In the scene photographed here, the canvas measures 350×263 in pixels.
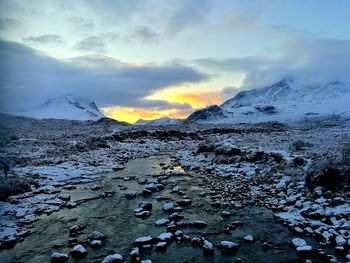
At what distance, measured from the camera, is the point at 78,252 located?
1370cm

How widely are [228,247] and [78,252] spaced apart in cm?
599

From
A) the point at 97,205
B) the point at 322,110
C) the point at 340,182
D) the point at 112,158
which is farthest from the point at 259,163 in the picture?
the point at 322,110

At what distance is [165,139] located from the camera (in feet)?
234

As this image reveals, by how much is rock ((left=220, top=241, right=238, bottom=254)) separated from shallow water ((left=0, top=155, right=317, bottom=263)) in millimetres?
272

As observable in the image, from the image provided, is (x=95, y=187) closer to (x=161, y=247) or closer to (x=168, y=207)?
(x=168, y=207)

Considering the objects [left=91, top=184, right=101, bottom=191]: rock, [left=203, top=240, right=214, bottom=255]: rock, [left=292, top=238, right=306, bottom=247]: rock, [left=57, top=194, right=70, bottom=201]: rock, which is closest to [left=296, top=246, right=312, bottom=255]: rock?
[left=292, top=238, right=306, bottom=247]: rock

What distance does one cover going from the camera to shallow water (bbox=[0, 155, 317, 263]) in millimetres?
13648

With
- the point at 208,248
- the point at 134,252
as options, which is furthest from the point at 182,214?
the point at 134,252

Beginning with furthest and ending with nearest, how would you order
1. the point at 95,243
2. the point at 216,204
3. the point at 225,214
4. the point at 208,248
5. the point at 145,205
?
the point at 216,204
the point at 145,205
the point at 225,214
the point at 95,243
the point at 208,248

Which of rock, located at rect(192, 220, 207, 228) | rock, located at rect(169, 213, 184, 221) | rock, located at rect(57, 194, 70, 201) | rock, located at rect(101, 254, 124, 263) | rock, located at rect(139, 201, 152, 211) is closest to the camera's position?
rock, located at rect(101, 254, 124, 263)

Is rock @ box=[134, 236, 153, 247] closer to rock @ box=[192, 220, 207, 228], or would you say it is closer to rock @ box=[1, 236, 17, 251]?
rock @ box=[192, 220, 207, 228]

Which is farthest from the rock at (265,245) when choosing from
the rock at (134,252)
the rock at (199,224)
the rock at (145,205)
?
the rock at (145,205)

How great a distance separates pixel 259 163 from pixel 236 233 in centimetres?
1469

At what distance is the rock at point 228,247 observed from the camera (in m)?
14.0
